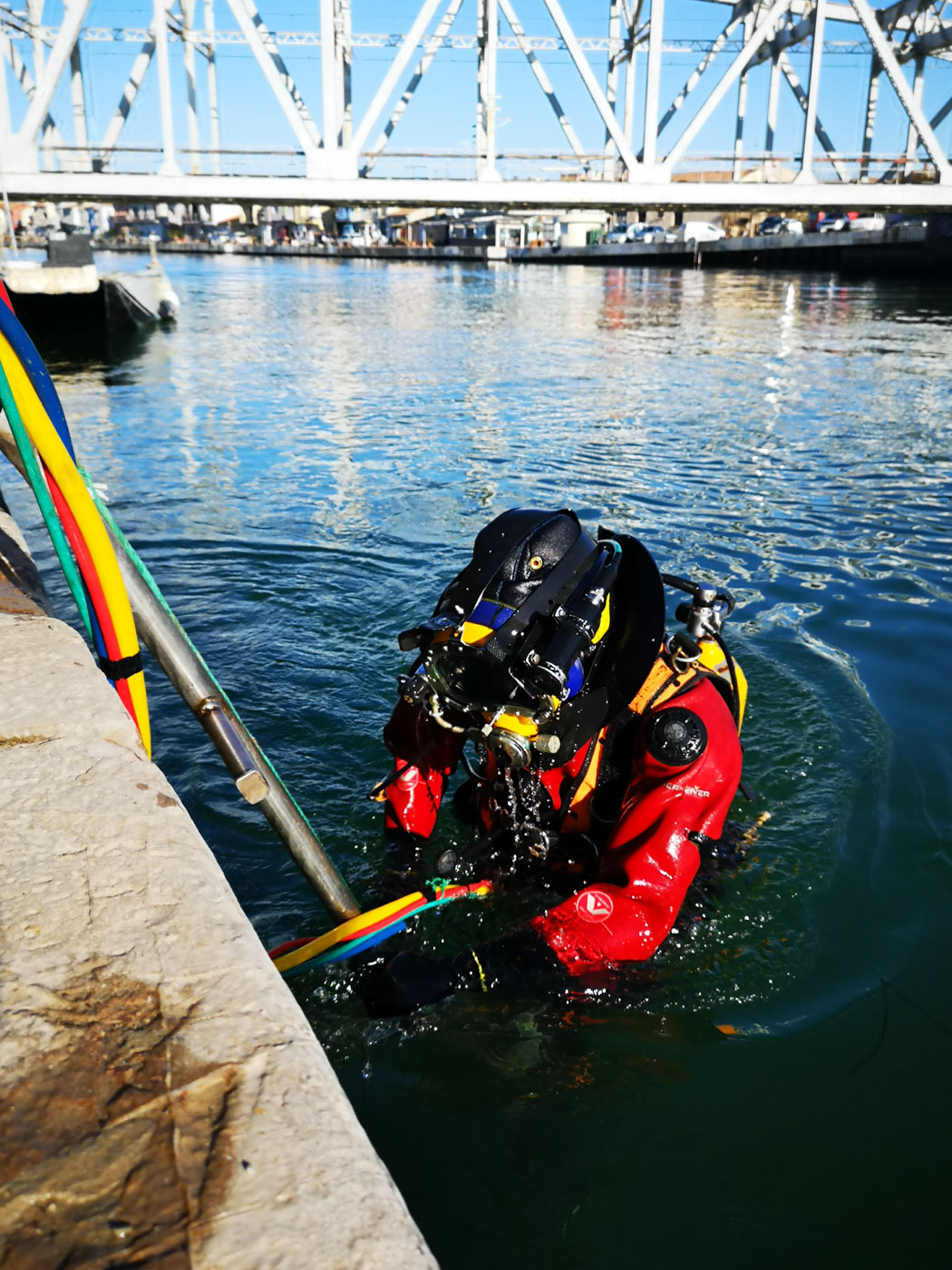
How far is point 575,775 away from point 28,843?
1.57 metres

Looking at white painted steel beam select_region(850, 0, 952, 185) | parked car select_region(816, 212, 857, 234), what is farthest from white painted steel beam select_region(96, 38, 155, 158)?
parked car select_region(816, 212, 857, 234)

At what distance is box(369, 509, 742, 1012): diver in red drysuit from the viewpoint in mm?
2395

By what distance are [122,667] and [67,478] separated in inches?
18.5

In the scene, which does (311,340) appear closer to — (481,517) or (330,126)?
(330,126)

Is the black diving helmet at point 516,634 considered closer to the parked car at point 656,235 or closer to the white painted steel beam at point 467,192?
the white painted steel beam at point 467,192

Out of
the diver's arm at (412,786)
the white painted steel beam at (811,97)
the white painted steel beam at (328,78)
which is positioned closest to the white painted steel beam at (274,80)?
the white painted steel beam at (328,78)

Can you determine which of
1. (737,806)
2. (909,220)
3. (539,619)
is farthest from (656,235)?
(539,619)

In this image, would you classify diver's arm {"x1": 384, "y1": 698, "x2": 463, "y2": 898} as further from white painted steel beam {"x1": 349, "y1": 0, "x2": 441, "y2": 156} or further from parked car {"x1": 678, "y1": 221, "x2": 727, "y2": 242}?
parked car {"x1": 678, "y1": 221, "x2": 727, "y2": 242}

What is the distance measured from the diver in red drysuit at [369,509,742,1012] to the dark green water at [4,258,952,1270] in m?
0.40

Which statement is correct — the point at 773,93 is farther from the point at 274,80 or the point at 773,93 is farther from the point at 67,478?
the point at 67,478

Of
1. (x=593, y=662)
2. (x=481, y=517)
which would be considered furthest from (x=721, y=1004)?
(x=481, y=517)

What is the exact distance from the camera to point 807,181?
32.5 metres

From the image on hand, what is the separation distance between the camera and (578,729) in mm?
2537

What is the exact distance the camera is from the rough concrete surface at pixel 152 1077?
3.72 ft
